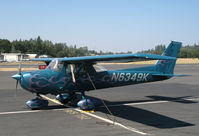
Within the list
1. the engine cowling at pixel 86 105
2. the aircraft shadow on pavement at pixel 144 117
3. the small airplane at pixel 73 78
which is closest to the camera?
the aircraft shadow on pavement at pixel 144 117

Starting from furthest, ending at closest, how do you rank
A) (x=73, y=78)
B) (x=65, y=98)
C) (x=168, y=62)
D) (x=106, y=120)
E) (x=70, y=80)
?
(x=168, y=62) → (x=65, y=98) → (x=70, y=80) → (x=73, y=78) → (x=106, y=120)

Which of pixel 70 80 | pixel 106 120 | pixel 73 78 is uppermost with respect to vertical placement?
pixel 73 78

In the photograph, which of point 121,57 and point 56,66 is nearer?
point 121,57

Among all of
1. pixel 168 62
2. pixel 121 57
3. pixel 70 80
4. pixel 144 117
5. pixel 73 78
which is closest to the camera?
pixel 121 57

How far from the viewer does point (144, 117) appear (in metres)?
8.09

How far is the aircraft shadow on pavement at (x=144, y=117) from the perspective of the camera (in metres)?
7.19

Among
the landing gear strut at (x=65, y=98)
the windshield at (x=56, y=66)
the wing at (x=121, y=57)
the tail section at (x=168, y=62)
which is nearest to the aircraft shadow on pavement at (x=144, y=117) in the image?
the landing gear strut at (x=65, y=98)

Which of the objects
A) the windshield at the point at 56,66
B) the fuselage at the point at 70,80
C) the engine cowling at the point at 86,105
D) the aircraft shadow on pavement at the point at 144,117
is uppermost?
the windshield at the point at 56,66

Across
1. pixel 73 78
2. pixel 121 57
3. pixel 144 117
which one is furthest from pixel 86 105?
pixel 121 57

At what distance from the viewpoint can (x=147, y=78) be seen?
10953mm

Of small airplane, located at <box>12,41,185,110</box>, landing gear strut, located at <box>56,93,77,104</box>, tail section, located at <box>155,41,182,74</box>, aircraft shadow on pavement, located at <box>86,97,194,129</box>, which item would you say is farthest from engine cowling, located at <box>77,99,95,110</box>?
tail section, located at <box>155,41,182,74</box>

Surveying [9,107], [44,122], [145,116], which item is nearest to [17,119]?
[44,122]

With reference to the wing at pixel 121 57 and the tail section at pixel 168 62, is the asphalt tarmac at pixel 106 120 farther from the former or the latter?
the wing at pixel 121 57

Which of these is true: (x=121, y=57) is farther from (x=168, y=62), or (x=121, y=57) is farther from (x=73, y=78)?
(x=168, y=62)
